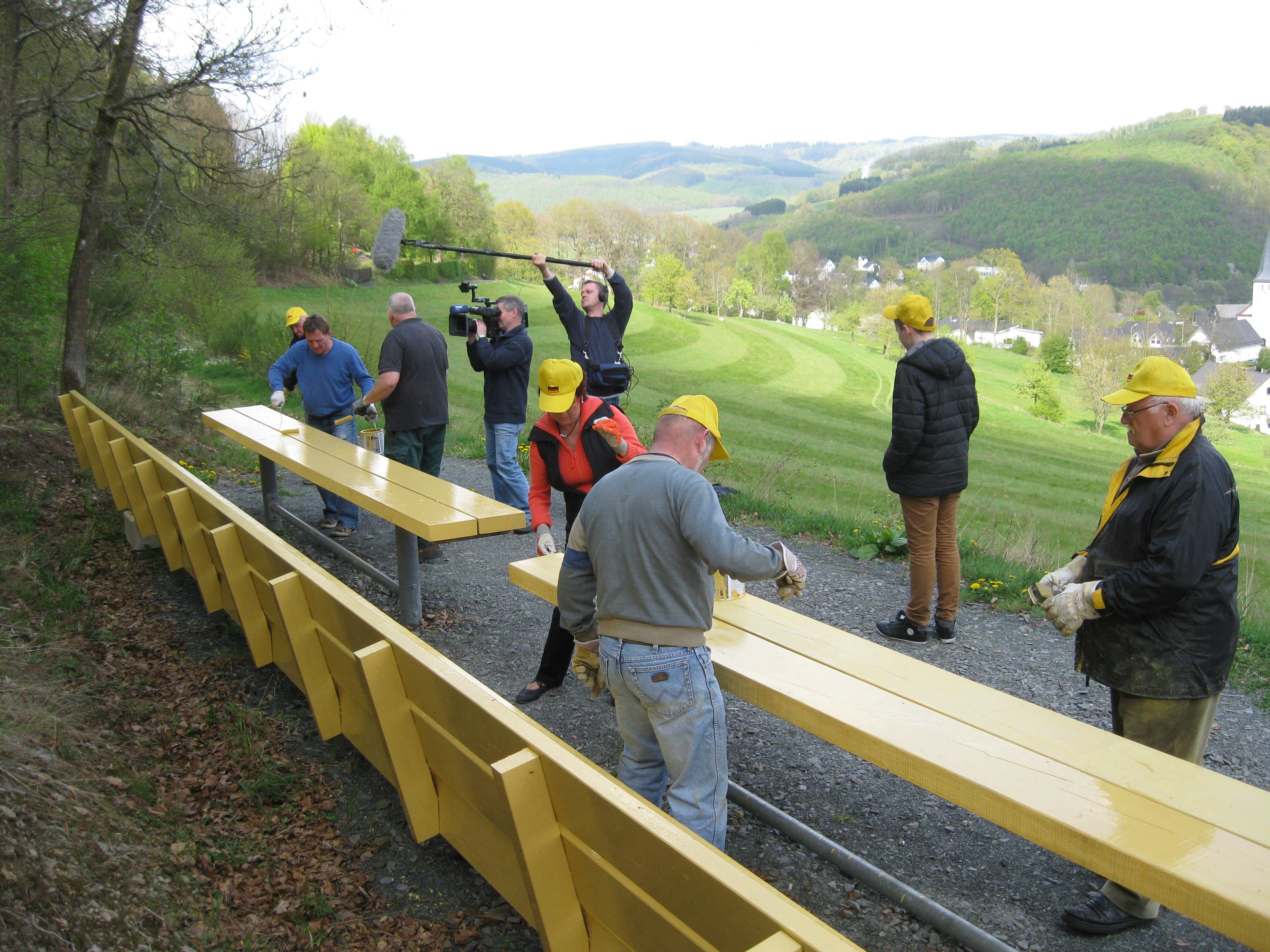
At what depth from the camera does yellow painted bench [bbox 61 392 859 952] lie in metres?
1.80

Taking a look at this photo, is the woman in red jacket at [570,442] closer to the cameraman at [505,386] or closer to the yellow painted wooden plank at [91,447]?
the cameraman at [505,386]

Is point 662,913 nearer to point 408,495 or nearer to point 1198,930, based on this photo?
point 1198,930

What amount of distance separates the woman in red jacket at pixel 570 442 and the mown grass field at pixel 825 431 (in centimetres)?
351

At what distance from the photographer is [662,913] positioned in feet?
6.40

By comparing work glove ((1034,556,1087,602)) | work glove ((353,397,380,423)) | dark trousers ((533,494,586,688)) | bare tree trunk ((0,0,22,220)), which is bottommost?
dark trousers ((533,494,586,688))

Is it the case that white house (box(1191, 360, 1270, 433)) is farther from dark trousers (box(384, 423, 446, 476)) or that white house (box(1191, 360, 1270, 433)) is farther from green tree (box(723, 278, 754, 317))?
dark trousers (box(384, 423, 446, 476))

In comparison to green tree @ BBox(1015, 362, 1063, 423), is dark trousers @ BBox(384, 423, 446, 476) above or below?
above

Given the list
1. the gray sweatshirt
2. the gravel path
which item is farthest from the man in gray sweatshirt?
the gravel path

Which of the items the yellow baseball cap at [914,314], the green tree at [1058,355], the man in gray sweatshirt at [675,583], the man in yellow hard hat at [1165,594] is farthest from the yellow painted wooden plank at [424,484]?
the green tree at [1058,355]

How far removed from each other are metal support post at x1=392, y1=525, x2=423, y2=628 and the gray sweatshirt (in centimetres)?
280

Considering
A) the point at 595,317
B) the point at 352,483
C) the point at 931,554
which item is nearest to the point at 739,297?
the point at 595,317

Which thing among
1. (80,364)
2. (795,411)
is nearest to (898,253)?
(795,411)

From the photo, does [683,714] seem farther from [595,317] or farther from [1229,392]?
[1229,392]

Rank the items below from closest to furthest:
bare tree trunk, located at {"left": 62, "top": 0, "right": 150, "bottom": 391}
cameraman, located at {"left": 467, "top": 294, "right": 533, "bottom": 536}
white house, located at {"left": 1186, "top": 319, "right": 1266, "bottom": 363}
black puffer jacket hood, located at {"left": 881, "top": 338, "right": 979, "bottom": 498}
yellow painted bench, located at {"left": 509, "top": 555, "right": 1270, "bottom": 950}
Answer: yellow painted bench, located at {"left": 509, "top": 555, "right": 1270, "bottom": 950} → black puffer jacket hood, located at {"left": 881, "top": 338, "right": 979, "bottom": 498} → cameraman, located at {"left": 467, "top": 294, "right": 533, "bottom": 536} → bare tree trunk, located at {"left": 62, "top": 0, "right": 150, "bottom": 391} → white house, located at {"left": 1186, "top": 319, "right": 1266, "bottom": 363}
